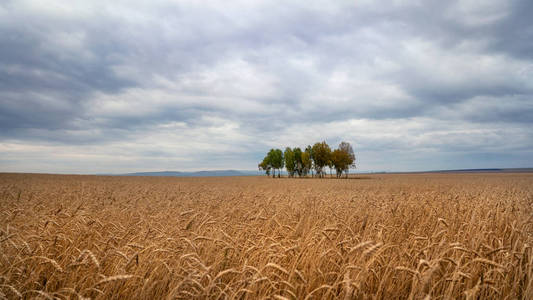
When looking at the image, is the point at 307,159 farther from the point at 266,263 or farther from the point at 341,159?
the point at 266,263

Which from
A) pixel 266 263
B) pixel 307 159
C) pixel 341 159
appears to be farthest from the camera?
pixel 307 159

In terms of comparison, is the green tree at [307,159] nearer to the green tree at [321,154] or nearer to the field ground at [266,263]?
the green tree at [321,154]

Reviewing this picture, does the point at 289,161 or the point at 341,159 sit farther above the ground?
the point at 289,161

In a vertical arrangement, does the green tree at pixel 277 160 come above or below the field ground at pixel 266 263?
above

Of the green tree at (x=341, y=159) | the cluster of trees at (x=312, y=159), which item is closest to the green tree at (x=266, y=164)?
the cluster of trees at (x=312, y=159)

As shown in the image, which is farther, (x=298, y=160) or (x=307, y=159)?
(x=298, y=160)

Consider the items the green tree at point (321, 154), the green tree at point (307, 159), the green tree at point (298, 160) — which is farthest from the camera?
the green tree at point (298, 160)

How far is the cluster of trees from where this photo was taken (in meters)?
92.2

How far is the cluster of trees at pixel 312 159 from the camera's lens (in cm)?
9219

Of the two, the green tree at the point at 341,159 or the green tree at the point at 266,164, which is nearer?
the green tree at the point at 341,159

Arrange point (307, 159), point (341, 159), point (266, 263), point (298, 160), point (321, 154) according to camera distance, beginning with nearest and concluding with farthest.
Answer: point (266, 263) < point (341, 159) < point (321, 154) < point (307, 159) < point (298, 160)

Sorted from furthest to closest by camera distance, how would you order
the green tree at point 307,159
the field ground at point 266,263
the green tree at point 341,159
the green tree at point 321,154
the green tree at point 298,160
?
1. the green tree at point 298,160
2. the green tree at point 307,159
3. the green tree at point 321,154
4. the green tree at point 341,159
5. the field ground at point 266,263

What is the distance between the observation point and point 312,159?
371ft

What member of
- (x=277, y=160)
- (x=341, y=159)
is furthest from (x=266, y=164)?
(x=341, y=159)
